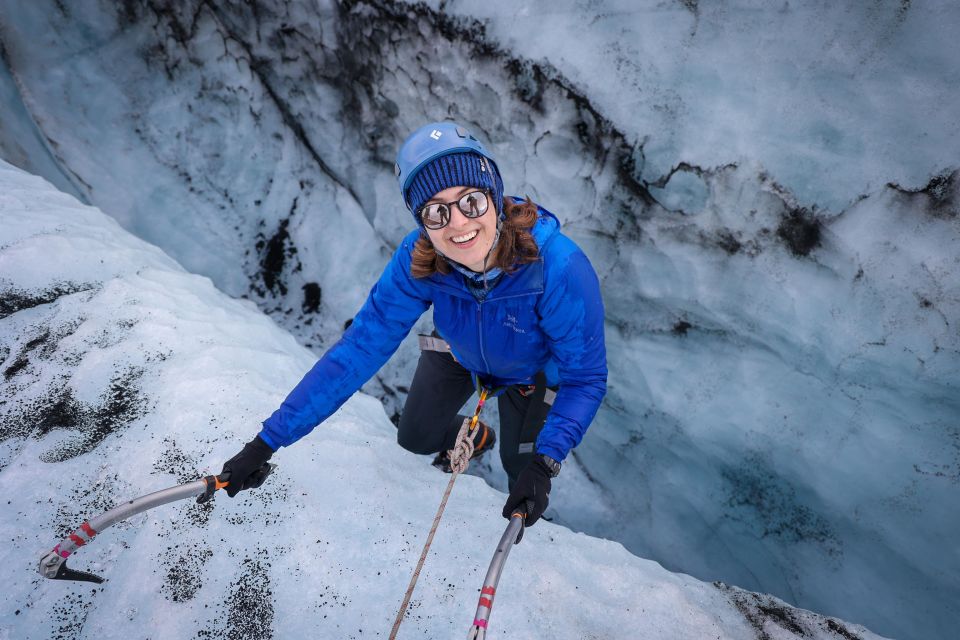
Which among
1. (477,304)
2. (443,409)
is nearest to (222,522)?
(443,409)

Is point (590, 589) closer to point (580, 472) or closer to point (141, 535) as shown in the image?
point (580, 472)

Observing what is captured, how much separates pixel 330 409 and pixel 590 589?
112 centimetres

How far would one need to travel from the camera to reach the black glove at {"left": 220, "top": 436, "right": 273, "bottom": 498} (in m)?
1.68

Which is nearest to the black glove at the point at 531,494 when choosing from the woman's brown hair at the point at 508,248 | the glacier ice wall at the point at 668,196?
the woman's brown hair at the point at 508,248

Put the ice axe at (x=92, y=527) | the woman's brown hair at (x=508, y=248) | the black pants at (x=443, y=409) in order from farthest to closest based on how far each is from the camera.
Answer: the black pants at (x=443, y=409)
the woman's brown hair at (x=508, y=248)
the ice axe at (x=92, y=527)

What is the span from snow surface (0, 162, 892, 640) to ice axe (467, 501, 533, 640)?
402mm

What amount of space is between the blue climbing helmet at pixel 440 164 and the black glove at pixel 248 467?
910mm

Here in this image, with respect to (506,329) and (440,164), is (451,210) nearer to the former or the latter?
(440,164)

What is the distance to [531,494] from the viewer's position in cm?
169

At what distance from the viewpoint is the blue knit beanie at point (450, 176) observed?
156 cm

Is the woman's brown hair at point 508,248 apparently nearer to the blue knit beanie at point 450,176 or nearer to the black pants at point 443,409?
the blue knit beanie at point 450,176

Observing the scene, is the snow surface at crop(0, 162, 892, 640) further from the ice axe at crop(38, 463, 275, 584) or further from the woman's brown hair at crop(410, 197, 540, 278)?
the woman's brown hair at crop(410, 197, 540, 278)

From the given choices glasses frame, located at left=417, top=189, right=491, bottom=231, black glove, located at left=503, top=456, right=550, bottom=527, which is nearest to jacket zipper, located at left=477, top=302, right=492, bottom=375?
glasses frame, located at left=417, top=189, right=491, bottom=231

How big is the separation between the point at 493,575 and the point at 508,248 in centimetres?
91
